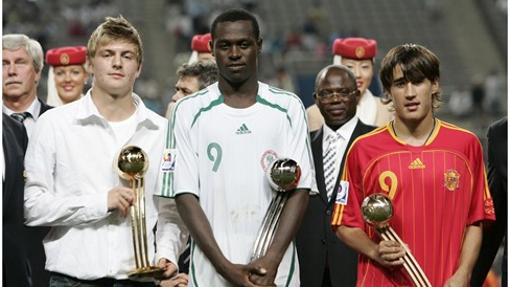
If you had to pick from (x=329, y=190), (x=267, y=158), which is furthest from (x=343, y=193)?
(x=329, y=190)

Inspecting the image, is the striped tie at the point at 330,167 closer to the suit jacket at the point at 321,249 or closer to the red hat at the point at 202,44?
the suit jacket at the point at 321,249

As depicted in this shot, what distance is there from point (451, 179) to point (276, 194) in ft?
2.54

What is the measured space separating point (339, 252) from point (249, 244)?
144cm

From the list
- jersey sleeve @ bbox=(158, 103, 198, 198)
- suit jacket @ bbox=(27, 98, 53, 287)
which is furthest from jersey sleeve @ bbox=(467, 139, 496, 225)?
suit jacket @ bbox=(27, 98, 53, 287)

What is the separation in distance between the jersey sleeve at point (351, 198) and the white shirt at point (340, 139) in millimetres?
1094

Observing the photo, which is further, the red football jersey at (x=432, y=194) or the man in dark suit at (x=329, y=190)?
the man in dark suit at (x=329, y=190)

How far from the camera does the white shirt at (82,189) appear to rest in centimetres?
571

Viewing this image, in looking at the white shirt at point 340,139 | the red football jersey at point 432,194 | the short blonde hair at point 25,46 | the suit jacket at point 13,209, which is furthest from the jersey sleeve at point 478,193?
the short blonde hair at point 25,46

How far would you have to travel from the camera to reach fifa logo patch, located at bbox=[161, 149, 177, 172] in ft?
18.1

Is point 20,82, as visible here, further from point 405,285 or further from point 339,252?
point 405,285

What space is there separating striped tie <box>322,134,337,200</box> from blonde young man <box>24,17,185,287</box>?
1.17 m

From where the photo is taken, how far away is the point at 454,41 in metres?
32.5

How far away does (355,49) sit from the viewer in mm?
8359

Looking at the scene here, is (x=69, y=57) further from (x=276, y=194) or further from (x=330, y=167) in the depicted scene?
(x=276, y=194)
